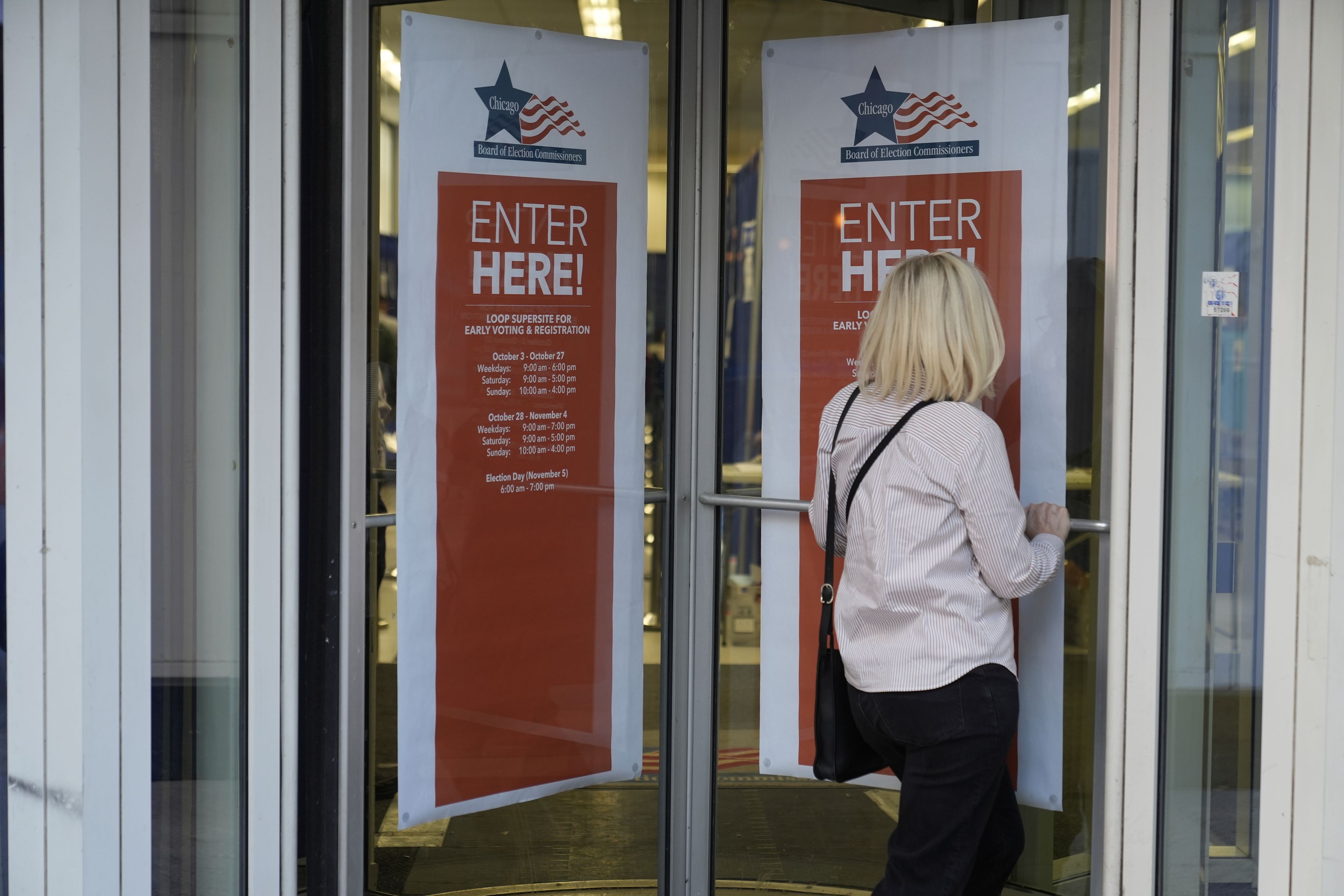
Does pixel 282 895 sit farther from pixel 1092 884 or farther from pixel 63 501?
pixel 1092 884

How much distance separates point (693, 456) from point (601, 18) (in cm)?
126

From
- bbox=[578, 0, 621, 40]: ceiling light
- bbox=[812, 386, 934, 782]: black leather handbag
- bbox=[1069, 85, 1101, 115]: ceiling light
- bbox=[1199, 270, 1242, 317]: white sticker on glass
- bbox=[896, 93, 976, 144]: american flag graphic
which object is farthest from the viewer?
bbox=[578, 0, 621, 40]: ceiling light

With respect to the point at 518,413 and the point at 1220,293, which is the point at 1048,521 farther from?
the point at 518,413

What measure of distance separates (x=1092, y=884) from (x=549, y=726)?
1471mm

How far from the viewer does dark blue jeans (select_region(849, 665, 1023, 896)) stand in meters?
2.37

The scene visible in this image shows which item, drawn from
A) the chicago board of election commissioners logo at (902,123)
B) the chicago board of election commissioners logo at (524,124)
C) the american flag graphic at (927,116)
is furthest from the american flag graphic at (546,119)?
the american flag graphic at (927,116)

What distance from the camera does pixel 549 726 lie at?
3.21 m

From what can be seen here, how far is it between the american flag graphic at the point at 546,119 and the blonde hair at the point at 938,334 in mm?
1062

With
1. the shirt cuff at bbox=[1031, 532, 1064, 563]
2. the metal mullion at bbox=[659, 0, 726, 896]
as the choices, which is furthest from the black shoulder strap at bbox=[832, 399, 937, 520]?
the metal mullion at bbox=[659, 0, 726, 896]

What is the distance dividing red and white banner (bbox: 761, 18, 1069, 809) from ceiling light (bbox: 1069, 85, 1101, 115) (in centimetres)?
3

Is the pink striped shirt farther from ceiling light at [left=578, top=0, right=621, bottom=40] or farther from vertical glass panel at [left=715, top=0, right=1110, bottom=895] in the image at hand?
ceiling light at [left=578, top=0, right=621, bottom=40]

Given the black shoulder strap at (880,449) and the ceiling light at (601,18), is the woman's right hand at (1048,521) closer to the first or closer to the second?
the black shoulder strap at (880,449)

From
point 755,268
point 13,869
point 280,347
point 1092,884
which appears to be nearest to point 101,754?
point 13,869

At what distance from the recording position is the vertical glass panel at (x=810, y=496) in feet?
9.36
